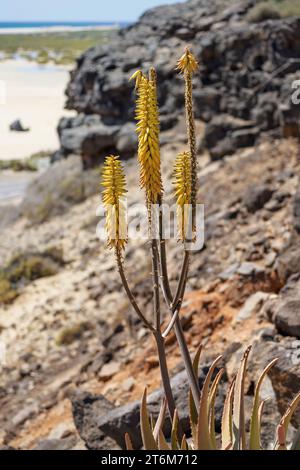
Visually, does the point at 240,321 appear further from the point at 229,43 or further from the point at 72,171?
the point at 72,171

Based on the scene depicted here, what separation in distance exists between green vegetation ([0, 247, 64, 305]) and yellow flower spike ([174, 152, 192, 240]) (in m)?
8.50

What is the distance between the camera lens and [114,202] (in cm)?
221

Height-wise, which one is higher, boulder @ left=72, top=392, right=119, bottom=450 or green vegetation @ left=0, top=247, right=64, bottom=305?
green vegetation @ left=0, top=247, right=64, bottom=305

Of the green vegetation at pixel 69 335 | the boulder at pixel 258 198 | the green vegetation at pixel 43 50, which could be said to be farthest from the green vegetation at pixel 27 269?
the green vegetation at pixel 43 50

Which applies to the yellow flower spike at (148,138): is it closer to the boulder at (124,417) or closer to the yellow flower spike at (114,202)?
the yellow flower spike at (114,202)

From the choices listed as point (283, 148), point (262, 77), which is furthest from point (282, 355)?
point (262, 77)

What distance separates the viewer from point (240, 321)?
5469 mm

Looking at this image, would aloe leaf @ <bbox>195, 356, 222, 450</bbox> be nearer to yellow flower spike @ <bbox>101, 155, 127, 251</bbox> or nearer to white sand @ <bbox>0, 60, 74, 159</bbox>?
yellow flower spike @ <bbox>101, 155, 127, 251</bbox>

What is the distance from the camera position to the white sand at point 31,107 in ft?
90.8

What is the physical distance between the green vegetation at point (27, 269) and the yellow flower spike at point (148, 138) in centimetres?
861

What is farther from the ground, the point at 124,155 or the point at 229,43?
the point at 229,43

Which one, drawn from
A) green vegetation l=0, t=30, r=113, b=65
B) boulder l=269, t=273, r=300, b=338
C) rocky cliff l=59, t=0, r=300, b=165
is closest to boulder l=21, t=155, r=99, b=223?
rocky cliff l=59, t=0, r=300, b=165

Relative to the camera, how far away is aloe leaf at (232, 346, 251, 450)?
2.32m

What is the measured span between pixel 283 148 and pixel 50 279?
463 cm
